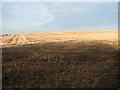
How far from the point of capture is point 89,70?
6.39 m

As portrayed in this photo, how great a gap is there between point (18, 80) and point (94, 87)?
3648 mm

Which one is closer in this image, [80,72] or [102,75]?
[102,75]

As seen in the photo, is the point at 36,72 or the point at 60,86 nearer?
the point at 60,86

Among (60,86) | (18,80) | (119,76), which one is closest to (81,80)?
(60,86)

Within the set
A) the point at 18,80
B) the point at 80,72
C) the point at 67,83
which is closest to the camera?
the point at 67,83

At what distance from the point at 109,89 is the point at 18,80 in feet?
14.1

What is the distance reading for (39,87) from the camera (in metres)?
4.85

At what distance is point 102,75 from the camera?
5.77 meters

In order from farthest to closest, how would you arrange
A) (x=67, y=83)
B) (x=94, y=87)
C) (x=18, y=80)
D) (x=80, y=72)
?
(x=80, y=72), (x=18, y=80), (x=67, y=83), (x=94, y=87)

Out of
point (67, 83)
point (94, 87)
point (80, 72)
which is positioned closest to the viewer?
point (94, 87)

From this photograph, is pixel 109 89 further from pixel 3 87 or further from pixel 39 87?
pixel 3 87

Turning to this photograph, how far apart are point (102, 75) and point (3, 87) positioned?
193 inches

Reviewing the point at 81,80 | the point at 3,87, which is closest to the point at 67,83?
the point at 81,80

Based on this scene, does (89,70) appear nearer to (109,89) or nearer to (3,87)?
(109,89)
